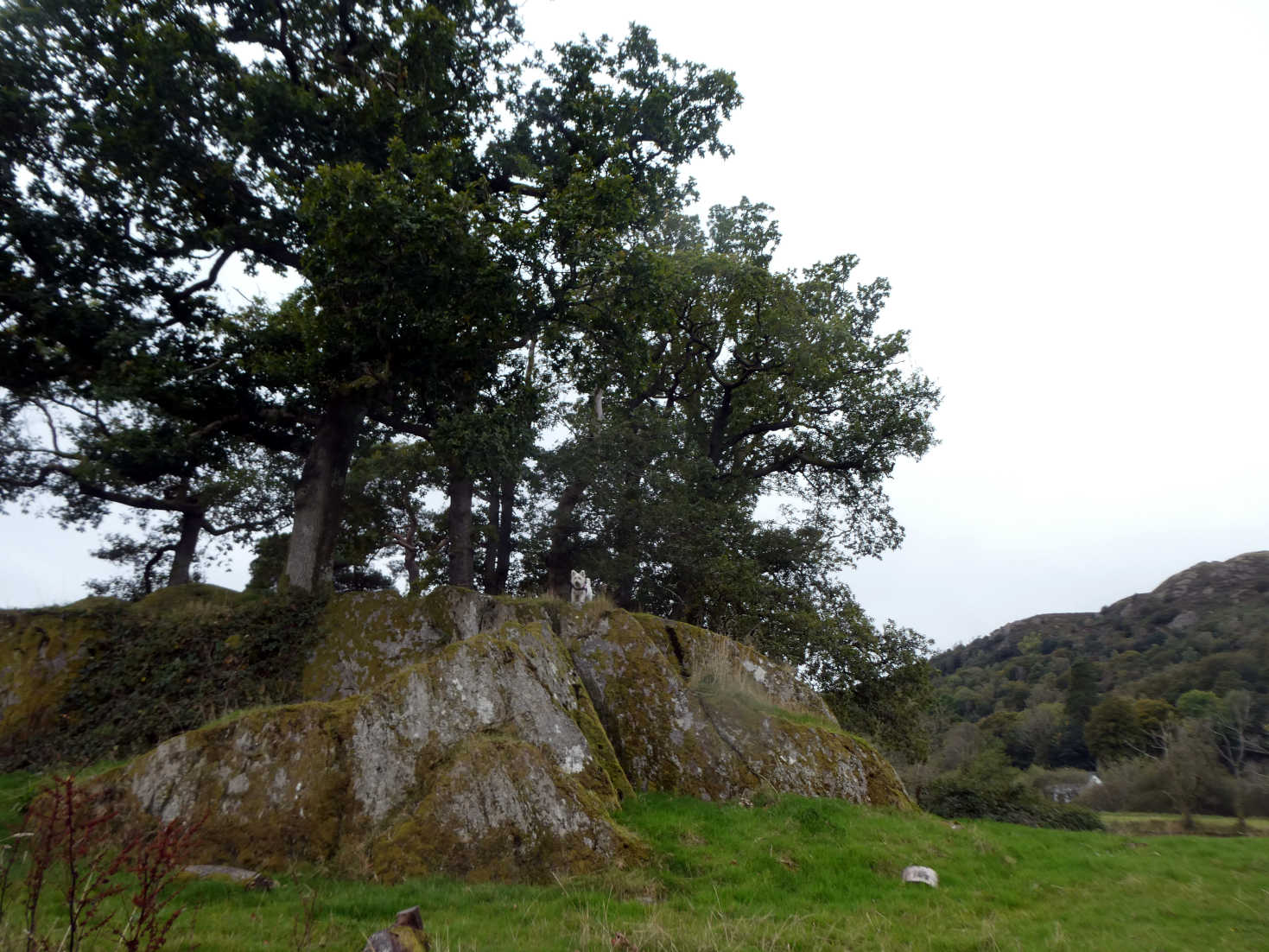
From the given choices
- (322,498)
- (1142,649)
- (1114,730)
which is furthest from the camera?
(1142,649)

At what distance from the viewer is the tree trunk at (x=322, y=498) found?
52.6ft

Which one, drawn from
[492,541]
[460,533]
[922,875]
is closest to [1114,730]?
[492,541]

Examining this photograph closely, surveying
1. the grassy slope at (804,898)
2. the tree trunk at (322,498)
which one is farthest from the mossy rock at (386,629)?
the grassy slope at (804,898)

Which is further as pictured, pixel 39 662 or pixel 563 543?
pixel 563 543

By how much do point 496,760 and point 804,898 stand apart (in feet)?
12.2

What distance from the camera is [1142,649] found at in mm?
87438

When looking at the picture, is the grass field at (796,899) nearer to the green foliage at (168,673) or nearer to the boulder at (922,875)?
the boulder at (922,875)

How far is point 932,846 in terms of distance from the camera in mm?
9273

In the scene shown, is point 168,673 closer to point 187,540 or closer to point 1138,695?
point 187,540

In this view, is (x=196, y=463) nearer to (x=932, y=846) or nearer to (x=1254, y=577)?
(x=932, y=846)

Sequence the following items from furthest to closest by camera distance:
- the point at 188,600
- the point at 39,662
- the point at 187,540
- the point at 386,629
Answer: the point at 187,540
the point at 188,600
the point at 386,629
the point at 39,662

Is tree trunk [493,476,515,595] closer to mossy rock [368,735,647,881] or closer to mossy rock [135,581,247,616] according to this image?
mossy rock [135,581,247,616]

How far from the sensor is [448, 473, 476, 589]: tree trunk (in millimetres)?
18609

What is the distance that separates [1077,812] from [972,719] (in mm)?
68883
